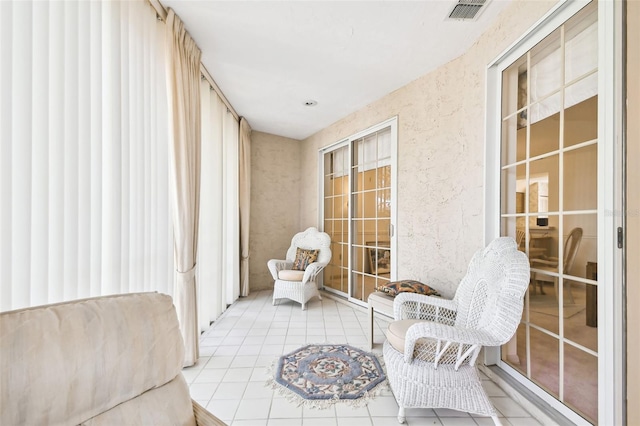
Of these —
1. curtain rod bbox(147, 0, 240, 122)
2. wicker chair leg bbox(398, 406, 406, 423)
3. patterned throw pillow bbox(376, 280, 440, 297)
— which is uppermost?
curtain rod bbox(147, 0, 240, 122)

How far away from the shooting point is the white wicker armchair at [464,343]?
1.42 metres

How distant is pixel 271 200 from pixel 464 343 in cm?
390

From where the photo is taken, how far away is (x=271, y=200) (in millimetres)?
4816

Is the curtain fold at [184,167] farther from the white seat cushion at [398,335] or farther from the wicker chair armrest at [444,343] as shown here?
the wicker chair armrest at [444,343]

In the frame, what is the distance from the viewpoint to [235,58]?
101 inches

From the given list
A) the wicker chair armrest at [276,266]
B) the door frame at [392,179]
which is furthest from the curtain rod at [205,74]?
the wicker chair armrest at [276,266]

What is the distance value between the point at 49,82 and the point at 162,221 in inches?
43.1

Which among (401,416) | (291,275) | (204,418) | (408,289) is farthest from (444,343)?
(291,275)

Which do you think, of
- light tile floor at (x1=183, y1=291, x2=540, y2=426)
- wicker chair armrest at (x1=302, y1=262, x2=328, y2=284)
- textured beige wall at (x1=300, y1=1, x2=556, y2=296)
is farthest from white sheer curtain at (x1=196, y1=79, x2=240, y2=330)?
textured beige wall at (x1=300, y1=1, x2=556, y2=296)

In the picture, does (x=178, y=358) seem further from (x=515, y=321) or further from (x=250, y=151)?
(x=250, y=151)

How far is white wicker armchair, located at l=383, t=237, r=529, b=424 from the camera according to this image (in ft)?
4.64

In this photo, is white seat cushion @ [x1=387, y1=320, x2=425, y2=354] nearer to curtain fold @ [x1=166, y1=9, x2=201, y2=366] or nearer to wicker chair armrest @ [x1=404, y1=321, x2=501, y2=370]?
wicker chair armrest @ [x1=404, y1=321, x2=501, y2=370]

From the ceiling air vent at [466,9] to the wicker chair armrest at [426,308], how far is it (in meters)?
2.12
